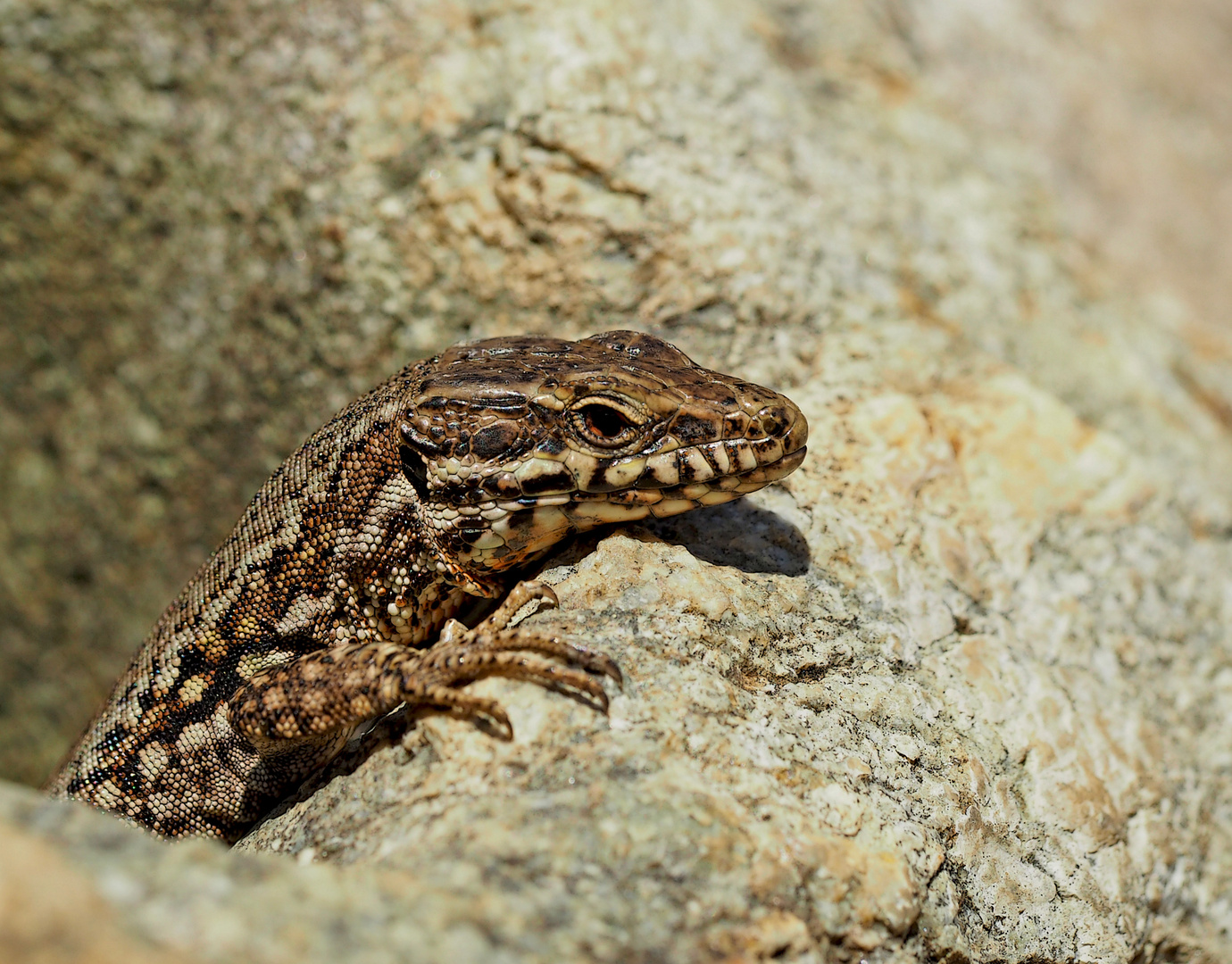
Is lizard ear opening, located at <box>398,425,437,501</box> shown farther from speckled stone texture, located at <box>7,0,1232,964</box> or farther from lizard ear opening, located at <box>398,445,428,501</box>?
speckled stone texture, located at <box>7,0,1232,964</box>

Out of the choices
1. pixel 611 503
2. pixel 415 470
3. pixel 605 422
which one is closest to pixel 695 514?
pixel 611 503

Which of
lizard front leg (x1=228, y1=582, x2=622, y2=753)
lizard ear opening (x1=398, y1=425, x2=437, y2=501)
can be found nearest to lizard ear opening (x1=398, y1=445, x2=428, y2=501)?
lizard ear opening (x1=398, y1=425, x2=437, y2=501)

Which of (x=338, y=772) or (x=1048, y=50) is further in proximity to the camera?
(x=1048, y=50)

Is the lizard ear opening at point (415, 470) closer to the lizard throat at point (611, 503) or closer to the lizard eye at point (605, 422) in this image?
the lizard throat at point (611, 503)

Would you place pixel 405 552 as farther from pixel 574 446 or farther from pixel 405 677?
pixel 574 446

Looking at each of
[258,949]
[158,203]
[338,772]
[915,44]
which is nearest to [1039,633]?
[338,772]

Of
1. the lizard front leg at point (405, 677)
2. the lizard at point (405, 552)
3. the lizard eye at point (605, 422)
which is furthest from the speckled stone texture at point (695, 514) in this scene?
the lizard eye at point (605, 422)

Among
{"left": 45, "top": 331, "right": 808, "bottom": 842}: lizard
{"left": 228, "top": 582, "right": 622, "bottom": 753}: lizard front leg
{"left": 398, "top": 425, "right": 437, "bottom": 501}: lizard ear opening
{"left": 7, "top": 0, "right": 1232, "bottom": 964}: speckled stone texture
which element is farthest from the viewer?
{"left": 398, "top": 425, "right": 437, "bottom": 501}: lizard ear opening

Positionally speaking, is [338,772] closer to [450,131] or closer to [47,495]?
[450,131]
